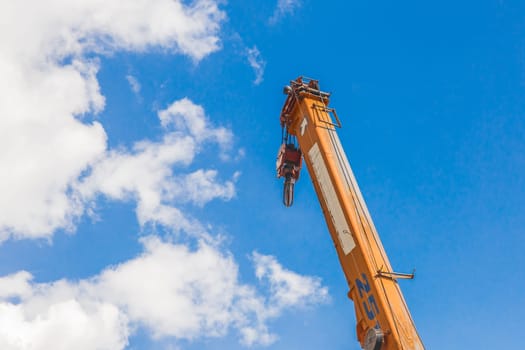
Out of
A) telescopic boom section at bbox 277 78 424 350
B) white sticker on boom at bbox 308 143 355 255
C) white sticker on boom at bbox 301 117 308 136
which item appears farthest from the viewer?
white sticker on boom at bbox 301 117 308 136

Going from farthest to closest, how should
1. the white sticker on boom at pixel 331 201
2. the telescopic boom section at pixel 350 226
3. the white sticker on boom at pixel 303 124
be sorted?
the white sticker on boom at pixel 303 124 < the white sticker on boom at pixel 331 201 < the telescopic boom section at pixel 350 226

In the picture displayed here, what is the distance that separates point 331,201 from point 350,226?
84 cm

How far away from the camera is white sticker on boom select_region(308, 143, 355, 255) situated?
10180 millimetres

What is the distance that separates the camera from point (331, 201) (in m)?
10.7

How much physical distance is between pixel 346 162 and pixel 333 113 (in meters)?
1.62

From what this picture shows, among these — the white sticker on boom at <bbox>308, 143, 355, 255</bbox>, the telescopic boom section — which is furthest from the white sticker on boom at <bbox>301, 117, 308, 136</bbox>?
the white sticker on boom at <bbox>308, 143, 355, 255</bbox>

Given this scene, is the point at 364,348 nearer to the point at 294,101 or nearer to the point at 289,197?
the point at 289,197

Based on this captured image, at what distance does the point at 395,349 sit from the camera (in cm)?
866

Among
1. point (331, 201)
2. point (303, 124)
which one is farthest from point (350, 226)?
point (303, 124)

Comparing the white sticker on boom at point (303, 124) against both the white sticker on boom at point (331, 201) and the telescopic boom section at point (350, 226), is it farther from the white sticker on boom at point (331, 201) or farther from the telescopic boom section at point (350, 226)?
the white sticker on boom at point (331, 201)

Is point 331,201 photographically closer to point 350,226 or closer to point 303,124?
point 350,226

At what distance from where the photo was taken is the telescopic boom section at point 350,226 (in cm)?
898

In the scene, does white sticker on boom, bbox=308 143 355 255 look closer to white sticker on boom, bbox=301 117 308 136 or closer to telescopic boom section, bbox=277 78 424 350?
telescopic boom section, bbox=277 78 424 350

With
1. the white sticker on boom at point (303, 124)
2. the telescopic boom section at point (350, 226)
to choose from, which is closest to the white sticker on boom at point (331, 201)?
the telescopic boom section at point (350, 226)
